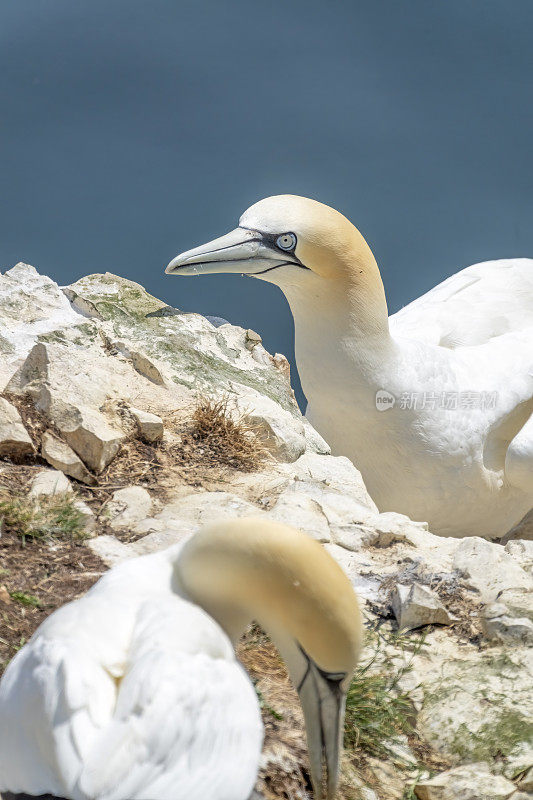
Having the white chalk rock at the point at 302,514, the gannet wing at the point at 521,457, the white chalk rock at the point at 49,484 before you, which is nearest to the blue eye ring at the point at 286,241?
the white chalk rock at the point at 302,514

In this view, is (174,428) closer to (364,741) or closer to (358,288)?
(358,288)

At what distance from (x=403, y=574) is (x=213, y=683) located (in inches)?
57.7

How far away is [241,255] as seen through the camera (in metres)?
4.34

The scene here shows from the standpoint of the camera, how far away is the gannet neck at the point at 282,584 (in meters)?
2.04

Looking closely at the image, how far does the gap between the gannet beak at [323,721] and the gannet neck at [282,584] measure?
63 mm

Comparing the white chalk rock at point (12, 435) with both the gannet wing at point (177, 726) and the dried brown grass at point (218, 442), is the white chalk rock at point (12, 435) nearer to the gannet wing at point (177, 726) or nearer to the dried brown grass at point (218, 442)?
the dried brown grass at point (218, 442)

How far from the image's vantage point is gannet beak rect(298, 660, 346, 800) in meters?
2.13

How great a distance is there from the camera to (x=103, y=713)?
6.15 ft

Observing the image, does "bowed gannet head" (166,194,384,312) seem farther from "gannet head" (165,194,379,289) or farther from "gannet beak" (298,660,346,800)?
"gannet beak" (298,660,346,800)

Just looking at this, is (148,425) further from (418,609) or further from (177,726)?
(177,726)

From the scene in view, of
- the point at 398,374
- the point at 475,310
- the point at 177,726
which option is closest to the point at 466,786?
the point at 177,726

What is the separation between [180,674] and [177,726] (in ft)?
0.33

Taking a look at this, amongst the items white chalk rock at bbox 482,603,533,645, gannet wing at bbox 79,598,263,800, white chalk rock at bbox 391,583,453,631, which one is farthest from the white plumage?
white chalk rock at bbox 482,603,533,645

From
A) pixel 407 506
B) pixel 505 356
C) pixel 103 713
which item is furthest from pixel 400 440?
pixel 103 713
